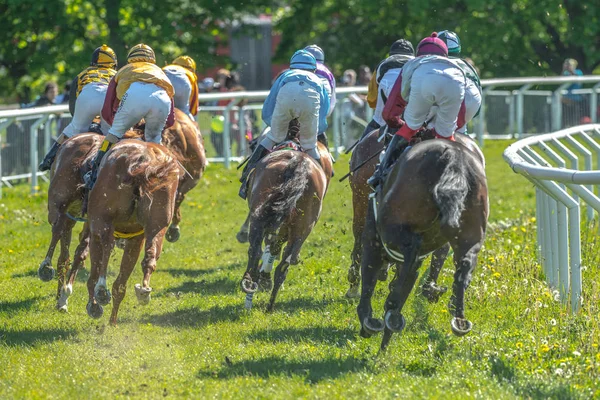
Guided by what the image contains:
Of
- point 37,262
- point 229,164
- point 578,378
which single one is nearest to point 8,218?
point 37,262

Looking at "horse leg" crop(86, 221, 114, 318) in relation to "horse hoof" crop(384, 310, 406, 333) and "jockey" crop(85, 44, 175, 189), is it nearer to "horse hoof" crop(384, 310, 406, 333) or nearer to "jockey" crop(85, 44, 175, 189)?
"jockey" crop(85, 44, 175, 189)

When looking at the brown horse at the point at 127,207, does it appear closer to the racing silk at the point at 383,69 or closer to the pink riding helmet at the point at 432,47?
the pink riding helmet at the point at 432,47

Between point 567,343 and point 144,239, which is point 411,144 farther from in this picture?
point 144,239

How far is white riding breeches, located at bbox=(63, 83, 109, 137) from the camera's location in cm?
1028

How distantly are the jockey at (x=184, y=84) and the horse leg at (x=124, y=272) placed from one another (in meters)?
3.84

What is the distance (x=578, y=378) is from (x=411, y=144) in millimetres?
2273

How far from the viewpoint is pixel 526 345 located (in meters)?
7.28

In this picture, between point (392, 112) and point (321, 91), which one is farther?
point (321, 91)

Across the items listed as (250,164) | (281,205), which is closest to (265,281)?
(281,205)

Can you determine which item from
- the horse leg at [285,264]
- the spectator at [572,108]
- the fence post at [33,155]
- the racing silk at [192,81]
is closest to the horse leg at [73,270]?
the horse leg at [285,264]

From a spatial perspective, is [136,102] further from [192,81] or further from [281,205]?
[192,81]

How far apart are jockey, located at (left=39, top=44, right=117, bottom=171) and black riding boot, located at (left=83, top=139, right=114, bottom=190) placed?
3.54 feet

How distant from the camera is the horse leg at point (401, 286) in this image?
7152 mm

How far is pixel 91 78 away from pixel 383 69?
9.29 feet
